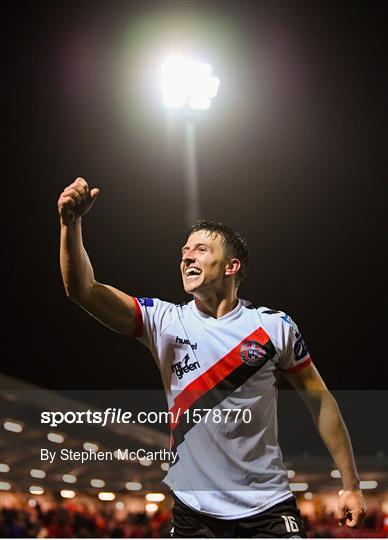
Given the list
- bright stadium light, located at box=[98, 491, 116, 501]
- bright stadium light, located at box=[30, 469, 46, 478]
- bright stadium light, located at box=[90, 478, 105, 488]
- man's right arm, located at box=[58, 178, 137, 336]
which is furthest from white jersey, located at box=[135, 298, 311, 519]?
bright stadium light, located at box=[98, 491, 116, 501]

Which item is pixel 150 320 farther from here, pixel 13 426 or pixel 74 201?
pixel 13 426

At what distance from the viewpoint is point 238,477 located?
3018 mm

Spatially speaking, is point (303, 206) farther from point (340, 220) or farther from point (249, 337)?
point (249, 337)

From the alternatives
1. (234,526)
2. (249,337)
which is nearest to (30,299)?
(249,337)

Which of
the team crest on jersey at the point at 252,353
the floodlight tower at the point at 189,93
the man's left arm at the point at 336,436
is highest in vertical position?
the floodlight tower at the point at 189,93

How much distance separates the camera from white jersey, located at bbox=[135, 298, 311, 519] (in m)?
3.00

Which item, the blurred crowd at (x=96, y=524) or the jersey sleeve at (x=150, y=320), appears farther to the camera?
the blurred crowd at (x=96, y=524)

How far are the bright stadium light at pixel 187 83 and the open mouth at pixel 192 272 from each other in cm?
288

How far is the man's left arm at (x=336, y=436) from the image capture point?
312 centimetres

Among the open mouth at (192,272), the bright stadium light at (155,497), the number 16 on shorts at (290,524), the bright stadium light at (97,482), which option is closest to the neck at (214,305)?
the open mouth at (192,272)

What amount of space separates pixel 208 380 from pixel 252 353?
0.82 ft

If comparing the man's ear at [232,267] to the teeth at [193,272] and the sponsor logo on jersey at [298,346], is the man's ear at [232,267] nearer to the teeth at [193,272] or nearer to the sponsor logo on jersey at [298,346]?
the teeth at [193,272]

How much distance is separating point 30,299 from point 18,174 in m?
1.07

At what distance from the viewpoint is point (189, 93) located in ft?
19.4
